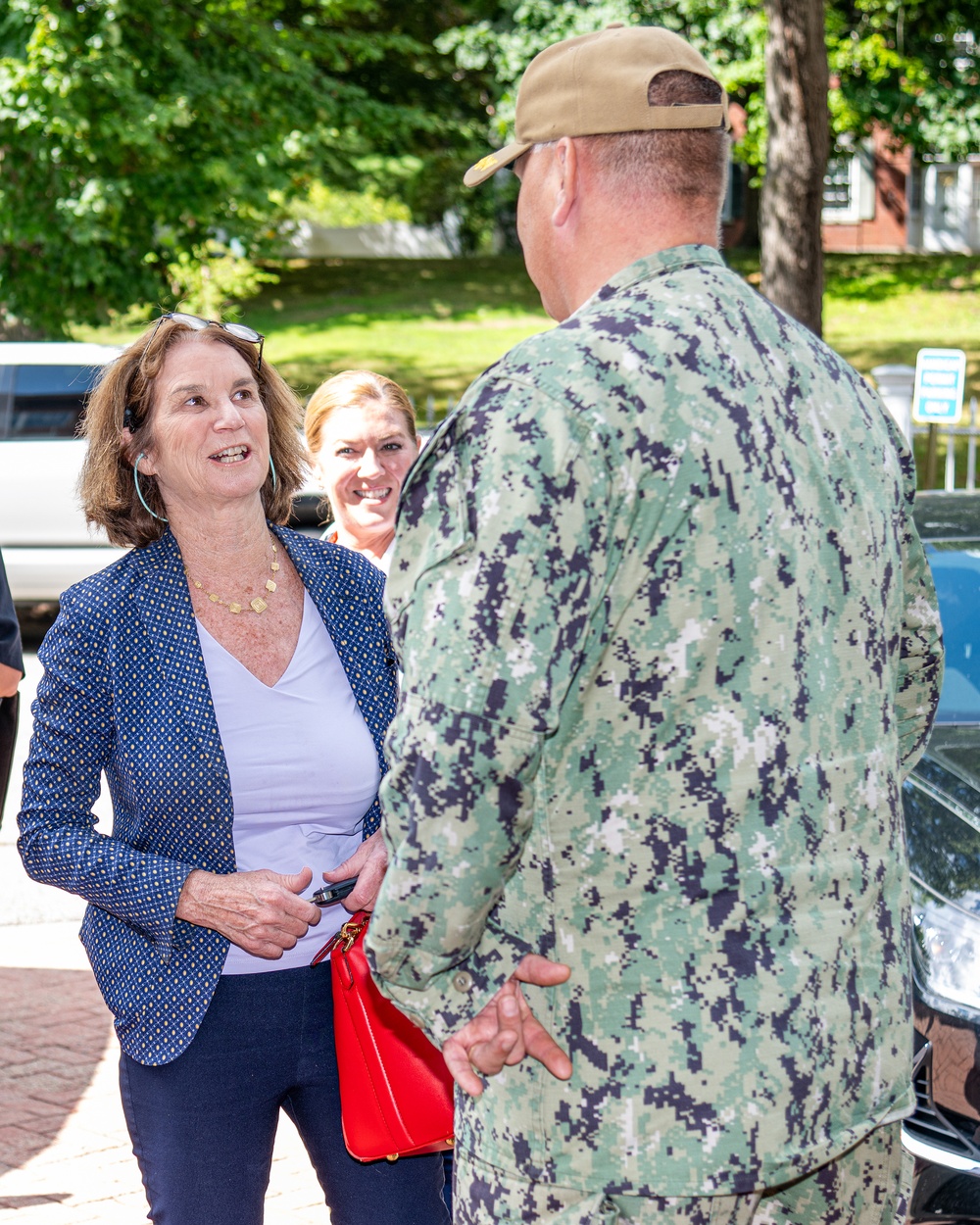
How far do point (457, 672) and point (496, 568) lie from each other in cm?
12

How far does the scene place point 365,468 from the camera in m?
3.98

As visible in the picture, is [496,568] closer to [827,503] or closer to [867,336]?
[827,503]

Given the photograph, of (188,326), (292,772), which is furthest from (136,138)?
(292,772)

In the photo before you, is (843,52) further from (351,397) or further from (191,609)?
(191,609)

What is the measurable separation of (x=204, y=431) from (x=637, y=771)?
138cm

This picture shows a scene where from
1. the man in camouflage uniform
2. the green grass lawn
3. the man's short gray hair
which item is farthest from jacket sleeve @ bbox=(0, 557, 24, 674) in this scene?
the green grass lawn

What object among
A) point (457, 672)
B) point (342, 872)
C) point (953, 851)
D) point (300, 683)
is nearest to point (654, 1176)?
point (457, 672)

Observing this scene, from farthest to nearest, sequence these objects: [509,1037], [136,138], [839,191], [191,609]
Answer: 1. [839,191]
2. [136,138]
3. [191,609]
4. [509,1037]

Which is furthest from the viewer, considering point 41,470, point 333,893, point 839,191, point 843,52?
point 839,191

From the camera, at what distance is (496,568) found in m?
1.55

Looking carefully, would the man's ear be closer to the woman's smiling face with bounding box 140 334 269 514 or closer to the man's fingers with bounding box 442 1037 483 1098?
the man's fingers with bounding box 442 1037 483 1098

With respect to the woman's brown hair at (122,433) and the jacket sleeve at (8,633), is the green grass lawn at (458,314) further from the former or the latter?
the woman's brown hair at (122,433)

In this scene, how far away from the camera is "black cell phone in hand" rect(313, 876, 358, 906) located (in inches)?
97.9

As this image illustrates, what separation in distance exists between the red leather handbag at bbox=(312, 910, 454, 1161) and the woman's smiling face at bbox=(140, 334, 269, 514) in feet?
2.85
